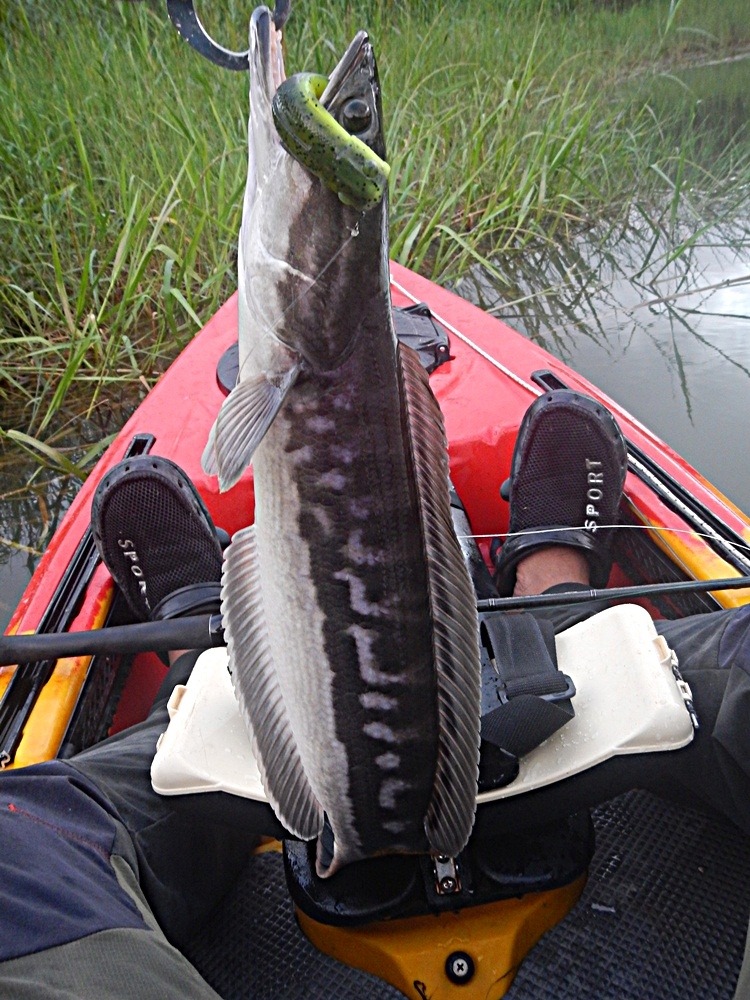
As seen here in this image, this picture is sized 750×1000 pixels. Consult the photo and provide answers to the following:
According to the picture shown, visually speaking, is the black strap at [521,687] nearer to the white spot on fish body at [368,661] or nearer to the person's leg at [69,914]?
the white spot on fish body at [368,661]

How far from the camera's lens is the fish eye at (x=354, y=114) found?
1.08 m

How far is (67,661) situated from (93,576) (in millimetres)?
415

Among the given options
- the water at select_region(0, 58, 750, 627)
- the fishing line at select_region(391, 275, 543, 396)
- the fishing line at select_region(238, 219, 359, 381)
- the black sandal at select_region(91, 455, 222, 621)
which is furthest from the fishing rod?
the water at select_region(0, 58, 750, 627)

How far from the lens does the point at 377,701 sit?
1311 millimetres

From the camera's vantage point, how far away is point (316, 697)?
53.0 inches

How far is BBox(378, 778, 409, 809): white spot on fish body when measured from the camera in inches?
53.2

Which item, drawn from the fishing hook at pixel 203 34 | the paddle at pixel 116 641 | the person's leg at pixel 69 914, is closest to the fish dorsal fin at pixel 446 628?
the person's leg at pixel 69 914

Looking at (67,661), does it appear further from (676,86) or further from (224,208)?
(676,86)

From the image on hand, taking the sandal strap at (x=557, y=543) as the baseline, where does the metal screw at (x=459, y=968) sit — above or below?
below

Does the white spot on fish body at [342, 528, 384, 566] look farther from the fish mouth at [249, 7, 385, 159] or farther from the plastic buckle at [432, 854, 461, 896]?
the plastic buckle at [432, 854, 461, 896]

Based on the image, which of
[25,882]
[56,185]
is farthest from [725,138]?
[25,882]

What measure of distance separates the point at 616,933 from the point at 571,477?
1.28 metres

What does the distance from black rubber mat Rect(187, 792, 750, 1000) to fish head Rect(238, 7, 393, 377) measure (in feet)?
3.90

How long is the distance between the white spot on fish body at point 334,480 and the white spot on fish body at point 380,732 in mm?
385
